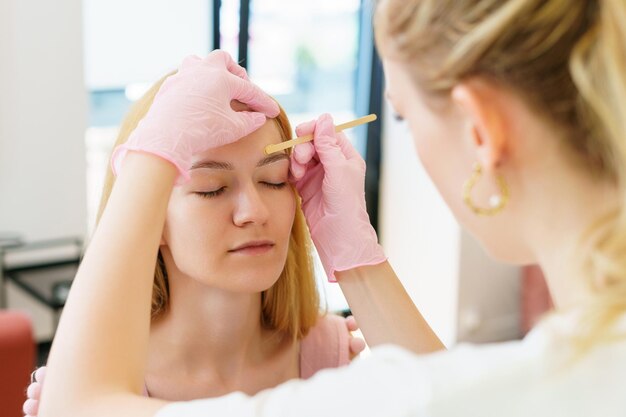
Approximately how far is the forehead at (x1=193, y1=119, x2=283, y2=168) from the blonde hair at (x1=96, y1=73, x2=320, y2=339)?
67mm

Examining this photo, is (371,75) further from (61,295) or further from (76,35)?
(61,295)

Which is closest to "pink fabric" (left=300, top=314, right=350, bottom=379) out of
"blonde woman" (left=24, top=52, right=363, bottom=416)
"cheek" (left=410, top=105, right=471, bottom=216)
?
"blonde woman" (left=24, top=52, right=363, bottom=416)

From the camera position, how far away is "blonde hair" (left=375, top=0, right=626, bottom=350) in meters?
0.81

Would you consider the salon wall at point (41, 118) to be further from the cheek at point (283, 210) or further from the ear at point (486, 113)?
the ear at point (486, 113)

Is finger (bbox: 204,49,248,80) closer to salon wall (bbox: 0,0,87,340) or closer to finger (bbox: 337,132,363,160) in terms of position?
finger (bbox: 337,132,363,160)

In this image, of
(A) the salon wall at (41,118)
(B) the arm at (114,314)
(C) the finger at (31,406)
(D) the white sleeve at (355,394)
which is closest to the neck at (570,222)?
(D) the white sleeve at (355,394)

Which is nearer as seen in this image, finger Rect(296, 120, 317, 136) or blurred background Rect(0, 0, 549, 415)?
finger Rect(296, 120, 317, 136)

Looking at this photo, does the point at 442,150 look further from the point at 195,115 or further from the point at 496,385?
the point at 195,115

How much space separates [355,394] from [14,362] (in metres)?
1.33

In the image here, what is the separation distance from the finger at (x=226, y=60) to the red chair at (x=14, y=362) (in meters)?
0.88

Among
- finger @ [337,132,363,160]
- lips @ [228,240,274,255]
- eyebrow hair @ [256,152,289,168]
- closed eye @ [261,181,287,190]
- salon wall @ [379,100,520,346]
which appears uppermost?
finger @ [337,132,363,160]

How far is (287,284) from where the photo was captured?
1.63 meters

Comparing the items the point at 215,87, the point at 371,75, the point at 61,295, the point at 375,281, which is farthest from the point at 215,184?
the point at 371,75

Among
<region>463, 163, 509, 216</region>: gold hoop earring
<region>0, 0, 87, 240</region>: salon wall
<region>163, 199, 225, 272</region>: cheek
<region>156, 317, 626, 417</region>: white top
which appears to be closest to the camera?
<region>156, 317, 626, 417</region>: white top
